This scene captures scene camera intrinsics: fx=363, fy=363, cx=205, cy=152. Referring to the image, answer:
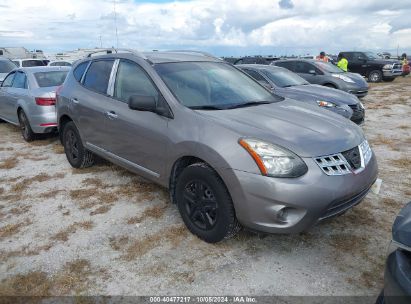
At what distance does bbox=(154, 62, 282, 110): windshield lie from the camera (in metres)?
3.69

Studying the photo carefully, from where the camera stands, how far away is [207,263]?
10.3 ft

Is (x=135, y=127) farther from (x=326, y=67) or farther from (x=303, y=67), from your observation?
(x=326, y=67)

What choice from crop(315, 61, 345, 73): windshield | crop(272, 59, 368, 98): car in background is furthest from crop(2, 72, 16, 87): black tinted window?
crop(315, 61, 345, 73): windshield

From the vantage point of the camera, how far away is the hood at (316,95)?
7.53 meters

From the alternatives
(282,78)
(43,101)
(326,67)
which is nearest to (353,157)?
(43,101)

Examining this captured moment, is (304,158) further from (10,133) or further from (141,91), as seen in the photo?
(10,133)

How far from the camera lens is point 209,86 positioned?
3945 mm

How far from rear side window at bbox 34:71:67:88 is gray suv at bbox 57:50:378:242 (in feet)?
9.65

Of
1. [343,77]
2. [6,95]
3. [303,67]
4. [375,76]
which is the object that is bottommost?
[375,76]

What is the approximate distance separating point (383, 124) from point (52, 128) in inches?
302

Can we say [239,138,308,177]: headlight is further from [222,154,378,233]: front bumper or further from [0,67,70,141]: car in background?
[0,67,70,141]: car in background

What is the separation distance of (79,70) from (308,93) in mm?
4758

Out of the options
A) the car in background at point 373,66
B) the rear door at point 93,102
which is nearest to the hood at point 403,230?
the rear door at point 93,102

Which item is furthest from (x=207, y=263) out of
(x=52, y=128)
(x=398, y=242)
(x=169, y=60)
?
(x=52, y=128)
